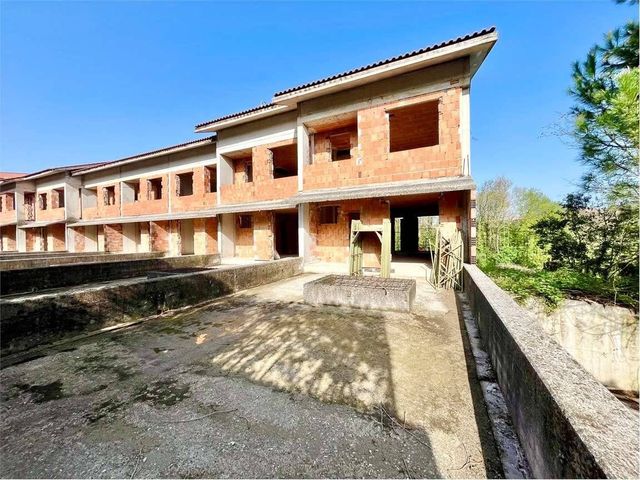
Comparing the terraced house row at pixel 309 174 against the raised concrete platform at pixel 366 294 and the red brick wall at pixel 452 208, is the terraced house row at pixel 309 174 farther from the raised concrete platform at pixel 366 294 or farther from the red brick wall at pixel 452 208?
the raised concrete platform at pixel 366 294

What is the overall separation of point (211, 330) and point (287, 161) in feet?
38.5

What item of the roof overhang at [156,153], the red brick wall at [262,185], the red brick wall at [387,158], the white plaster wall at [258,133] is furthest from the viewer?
the roof overhang at [156,153]

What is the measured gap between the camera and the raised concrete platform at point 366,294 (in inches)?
220

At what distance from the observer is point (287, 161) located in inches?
582

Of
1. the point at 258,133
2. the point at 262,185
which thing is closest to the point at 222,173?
the point at 262,185

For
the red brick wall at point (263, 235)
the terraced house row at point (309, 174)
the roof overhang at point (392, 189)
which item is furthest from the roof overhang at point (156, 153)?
the roof overhang at point (392, 189)

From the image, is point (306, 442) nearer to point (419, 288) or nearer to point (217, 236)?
point (419, 288)

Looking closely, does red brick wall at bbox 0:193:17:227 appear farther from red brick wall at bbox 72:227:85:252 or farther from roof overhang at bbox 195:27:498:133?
roof overhang at bbox 195:27:498:133

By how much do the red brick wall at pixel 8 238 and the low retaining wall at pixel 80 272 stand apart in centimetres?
2010

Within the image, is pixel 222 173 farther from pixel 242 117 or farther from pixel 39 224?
pixel 39 224

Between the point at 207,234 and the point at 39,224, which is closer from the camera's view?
the point at 207,234

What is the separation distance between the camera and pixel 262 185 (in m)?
12.7

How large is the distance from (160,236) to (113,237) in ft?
14.2

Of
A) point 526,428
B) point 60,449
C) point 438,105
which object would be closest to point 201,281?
point 60,449
